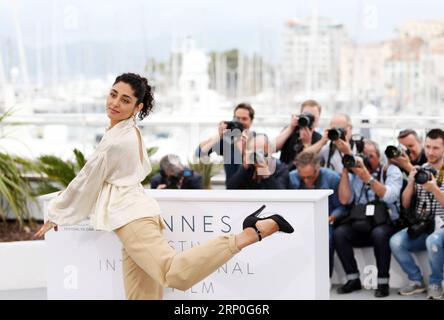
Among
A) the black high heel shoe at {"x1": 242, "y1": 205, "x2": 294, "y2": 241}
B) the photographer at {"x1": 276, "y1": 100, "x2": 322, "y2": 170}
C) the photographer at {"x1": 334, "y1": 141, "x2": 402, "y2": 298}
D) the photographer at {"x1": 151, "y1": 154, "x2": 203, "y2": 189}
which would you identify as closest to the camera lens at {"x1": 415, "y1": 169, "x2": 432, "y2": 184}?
the photographer at {"x1": 334, "y1": 141, "x2": 402, "y2": 298}

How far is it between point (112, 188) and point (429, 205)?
8.86 feet

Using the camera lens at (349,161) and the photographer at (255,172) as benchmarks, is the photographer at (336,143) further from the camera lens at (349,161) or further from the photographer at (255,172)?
the photographer at (255,172)

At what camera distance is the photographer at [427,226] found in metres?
6.99

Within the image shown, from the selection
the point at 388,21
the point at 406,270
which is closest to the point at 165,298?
the point at 406,270

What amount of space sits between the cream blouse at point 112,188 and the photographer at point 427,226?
90.6 inches

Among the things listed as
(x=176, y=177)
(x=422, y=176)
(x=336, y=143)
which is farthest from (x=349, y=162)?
(x=176, y=177)

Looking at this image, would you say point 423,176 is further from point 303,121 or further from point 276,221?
point 276,221

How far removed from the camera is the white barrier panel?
5602 mm

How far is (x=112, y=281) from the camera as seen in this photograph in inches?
A: 231

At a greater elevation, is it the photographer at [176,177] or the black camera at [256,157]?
the black camera at [256,157]

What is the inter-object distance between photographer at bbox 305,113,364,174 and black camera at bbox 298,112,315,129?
0.17 m

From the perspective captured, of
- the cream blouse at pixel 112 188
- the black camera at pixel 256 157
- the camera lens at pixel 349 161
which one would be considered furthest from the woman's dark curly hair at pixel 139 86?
the camera lens at pixel 349 161

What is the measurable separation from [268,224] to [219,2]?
6088 cm

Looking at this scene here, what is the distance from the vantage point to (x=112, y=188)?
541 cm
